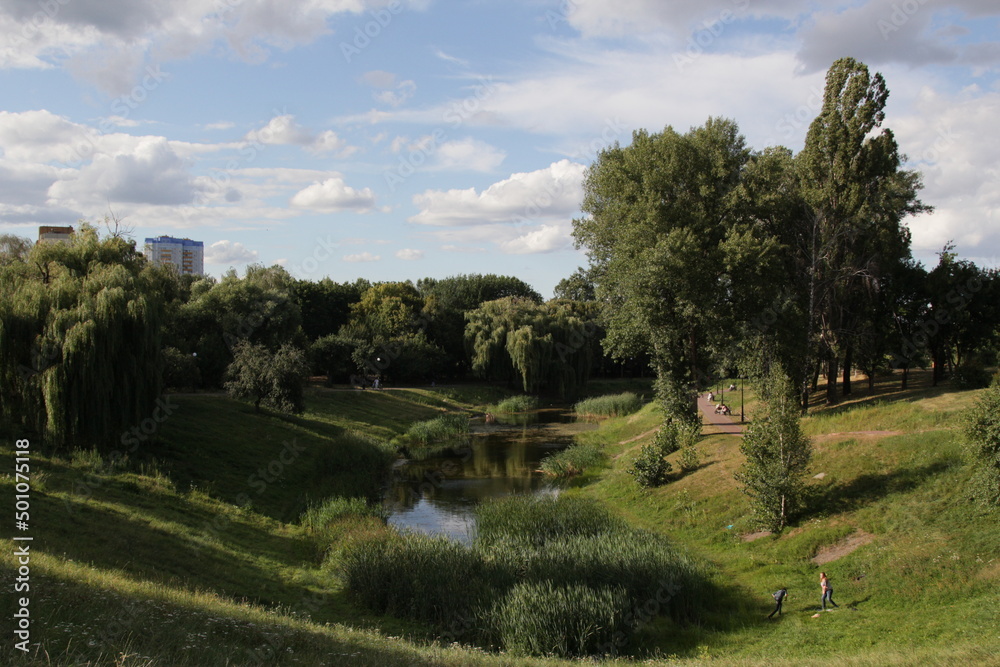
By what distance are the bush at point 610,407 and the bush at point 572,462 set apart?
53.9 feet

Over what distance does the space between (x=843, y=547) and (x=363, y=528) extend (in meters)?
14.1

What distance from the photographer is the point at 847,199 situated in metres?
29.4

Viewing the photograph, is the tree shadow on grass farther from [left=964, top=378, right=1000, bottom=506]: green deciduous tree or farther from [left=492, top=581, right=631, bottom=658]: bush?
[left=492, top=581, right=631, bottom=658]: bush

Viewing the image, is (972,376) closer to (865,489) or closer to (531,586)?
(865,489)

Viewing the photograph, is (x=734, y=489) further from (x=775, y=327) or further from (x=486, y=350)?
(x=486, y=350)

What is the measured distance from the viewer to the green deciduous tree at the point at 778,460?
20312 millimetres

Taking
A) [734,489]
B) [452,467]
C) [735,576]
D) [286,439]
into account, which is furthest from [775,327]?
[286,439]

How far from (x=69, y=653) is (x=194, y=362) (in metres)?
33.3

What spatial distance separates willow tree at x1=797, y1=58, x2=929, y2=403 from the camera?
96.7ft

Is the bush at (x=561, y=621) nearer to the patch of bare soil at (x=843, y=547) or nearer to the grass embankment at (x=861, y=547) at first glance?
the grass embankment at (x=861, y=547)

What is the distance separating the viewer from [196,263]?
152250 millimetres

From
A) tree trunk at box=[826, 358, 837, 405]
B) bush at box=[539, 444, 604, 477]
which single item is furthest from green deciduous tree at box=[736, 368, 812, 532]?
tree trunk at box=[826, 358, 837, 405]

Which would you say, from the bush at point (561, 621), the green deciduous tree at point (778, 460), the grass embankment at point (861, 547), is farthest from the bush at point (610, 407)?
the bush at point (561, 621)

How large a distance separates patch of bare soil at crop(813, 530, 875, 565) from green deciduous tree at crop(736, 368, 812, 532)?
1876mm
